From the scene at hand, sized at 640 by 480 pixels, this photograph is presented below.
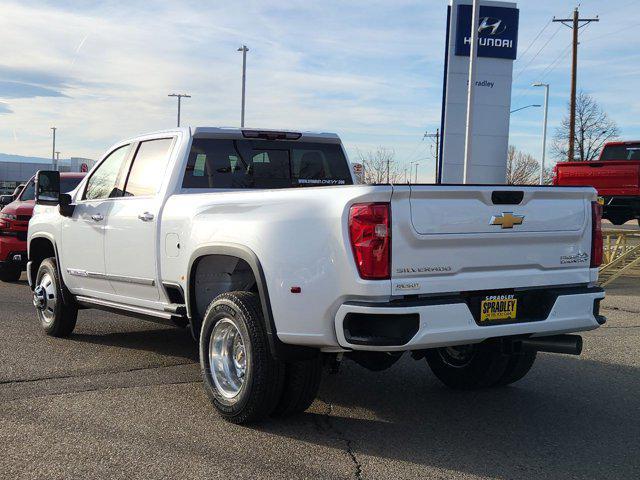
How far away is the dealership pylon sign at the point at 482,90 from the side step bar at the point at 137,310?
13.2 m

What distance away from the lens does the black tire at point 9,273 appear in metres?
11.4

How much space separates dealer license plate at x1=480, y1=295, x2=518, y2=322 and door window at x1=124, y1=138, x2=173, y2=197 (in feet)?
9.36

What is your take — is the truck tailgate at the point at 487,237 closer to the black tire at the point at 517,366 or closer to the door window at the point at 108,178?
the black tire at the point at 517,366

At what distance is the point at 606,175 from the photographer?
16.9 m

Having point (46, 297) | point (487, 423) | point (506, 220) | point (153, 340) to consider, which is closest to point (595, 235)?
point (506, 220)

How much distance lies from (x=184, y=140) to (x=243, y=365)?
6.91ft

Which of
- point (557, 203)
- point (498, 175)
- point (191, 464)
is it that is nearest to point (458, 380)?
point (557, 203)

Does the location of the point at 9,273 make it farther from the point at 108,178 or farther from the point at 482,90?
the point at 482,90

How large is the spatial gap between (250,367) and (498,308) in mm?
1565

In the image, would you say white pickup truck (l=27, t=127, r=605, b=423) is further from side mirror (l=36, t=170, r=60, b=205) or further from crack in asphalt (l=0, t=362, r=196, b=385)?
side mirror (l=36, t=170, r=60, b=205)

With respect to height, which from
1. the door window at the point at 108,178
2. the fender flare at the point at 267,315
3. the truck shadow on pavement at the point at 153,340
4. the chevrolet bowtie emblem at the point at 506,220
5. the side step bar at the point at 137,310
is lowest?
the truck shadow on pavement at the point at 153,340

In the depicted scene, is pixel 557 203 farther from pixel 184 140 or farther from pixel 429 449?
pixel 184 140

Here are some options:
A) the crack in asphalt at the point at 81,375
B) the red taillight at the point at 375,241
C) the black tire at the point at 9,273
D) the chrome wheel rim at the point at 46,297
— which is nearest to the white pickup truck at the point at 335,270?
the red taillight at the point at 375,241

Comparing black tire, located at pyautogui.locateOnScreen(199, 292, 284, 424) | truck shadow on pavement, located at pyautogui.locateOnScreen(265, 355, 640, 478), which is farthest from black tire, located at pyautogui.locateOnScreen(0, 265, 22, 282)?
black tire, located at pyautogui.locateOnScreen(199, 292, 284, 424)
